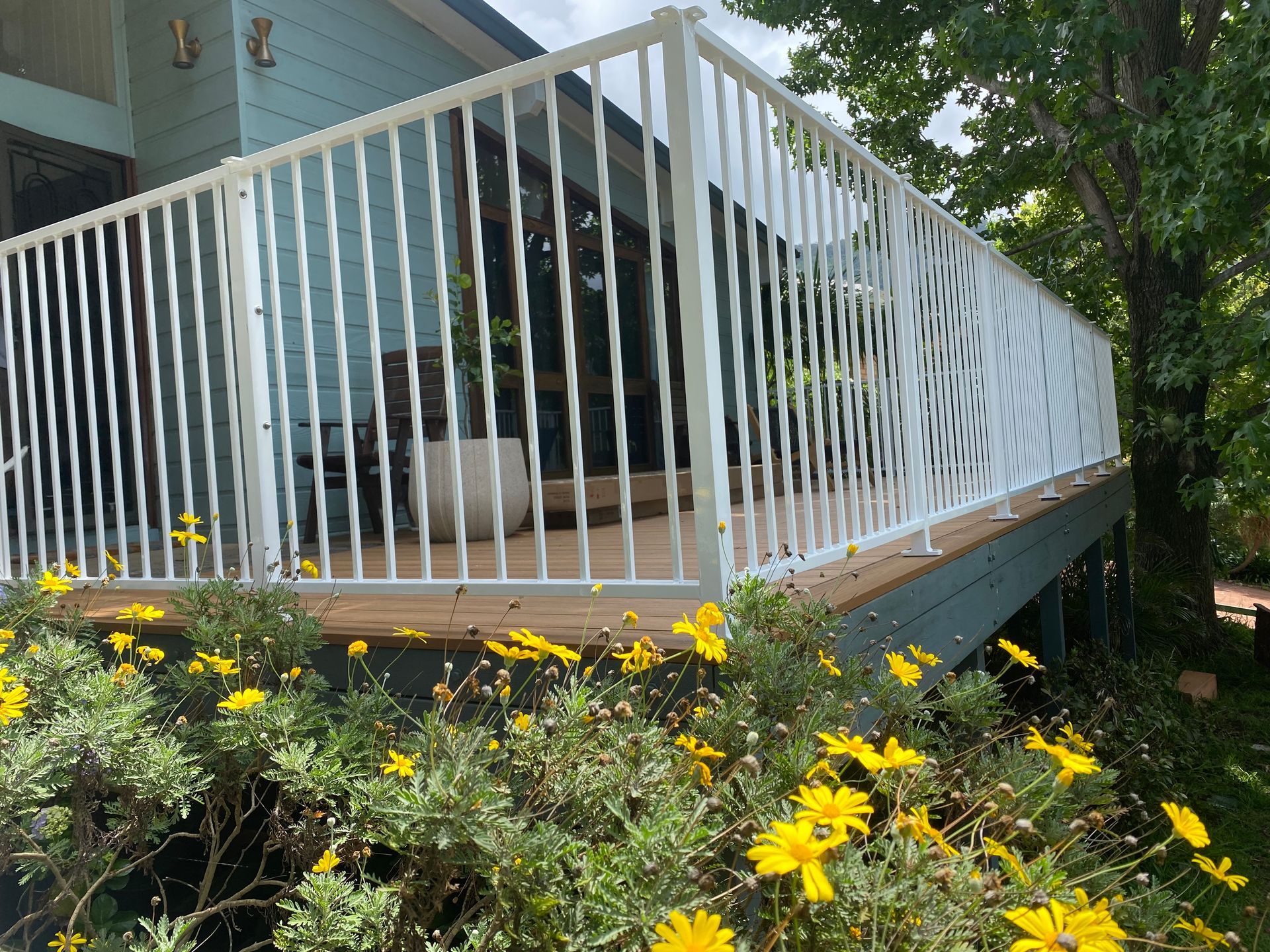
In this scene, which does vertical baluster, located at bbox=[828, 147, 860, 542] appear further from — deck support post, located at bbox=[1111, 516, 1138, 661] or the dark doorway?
deck support post, located at bbox=[1111, 516, 1138, 661]

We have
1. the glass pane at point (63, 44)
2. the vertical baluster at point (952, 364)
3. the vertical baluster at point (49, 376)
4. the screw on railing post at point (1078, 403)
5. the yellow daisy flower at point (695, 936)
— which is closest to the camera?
the yellow daisy flower at point (695, 936)

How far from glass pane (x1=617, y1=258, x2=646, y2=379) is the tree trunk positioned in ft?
14.0

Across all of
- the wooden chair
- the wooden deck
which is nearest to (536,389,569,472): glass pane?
the wooden chair

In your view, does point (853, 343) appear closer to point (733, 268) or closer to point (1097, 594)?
point (733, 268)

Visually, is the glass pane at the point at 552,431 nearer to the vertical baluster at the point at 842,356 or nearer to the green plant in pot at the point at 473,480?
the green plant in pot at the point at 473,480

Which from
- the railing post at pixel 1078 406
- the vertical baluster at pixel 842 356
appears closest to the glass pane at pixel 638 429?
the railing post at pixel 1078 406

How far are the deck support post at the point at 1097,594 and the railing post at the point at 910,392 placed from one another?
4.67 metres

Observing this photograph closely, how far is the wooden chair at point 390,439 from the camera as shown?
15.2 ft

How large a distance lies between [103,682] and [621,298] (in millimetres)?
6932

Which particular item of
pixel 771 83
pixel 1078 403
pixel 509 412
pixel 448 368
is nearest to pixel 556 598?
pixel 448 368

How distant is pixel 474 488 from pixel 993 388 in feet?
7.73

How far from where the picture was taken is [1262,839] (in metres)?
5.14

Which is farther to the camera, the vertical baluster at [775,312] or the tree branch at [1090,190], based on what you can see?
the tree branch at [1090,190]

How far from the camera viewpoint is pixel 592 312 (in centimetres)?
763
